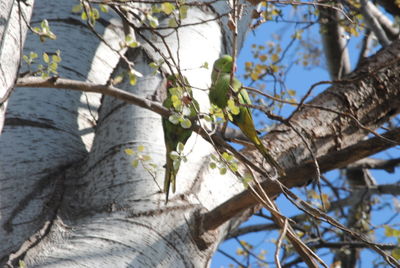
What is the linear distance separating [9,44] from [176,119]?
0.51 m

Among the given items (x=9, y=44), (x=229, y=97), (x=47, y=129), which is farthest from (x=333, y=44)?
(x=9, y=44)

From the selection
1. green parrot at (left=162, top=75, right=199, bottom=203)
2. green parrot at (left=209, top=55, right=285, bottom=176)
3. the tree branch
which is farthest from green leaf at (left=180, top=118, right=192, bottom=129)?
green parrot at (left=209, top=55, right=285, bottom=176)

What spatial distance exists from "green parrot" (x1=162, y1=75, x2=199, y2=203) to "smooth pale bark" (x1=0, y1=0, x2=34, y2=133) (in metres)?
0.45

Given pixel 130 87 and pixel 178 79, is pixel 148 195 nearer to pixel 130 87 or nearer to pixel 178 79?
pixel 178 79

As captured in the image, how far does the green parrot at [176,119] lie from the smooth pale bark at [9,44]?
0.45 m

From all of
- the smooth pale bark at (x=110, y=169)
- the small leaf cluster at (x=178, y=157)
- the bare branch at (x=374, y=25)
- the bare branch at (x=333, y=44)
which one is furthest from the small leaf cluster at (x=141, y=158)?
the bare branch at (x=333, y=44)

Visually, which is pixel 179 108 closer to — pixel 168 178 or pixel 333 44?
pixel 168 178

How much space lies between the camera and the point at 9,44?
116 cm

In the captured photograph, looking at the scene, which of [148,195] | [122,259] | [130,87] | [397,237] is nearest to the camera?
[397,237]

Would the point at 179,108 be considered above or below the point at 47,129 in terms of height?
below

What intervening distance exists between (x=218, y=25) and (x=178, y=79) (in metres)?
0.94

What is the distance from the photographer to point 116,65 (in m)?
2.45

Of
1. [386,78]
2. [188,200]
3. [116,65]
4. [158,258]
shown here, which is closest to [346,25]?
[386,78]

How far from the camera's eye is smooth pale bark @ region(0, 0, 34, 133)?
3.61 ft
